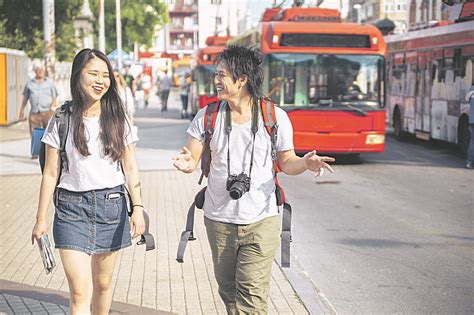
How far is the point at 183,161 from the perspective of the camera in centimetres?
485

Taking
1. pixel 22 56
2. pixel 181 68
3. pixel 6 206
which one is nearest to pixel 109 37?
pixel 181 68

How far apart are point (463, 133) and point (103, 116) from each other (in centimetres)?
1435

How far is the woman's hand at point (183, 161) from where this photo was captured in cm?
482

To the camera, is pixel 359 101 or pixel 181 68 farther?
pixel 181 68

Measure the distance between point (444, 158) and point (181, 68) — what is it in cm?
7145

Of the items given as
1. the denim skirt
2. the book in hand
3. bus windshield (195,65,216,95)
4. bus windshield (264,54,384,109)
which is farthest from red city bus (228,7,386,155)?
the denim skirt

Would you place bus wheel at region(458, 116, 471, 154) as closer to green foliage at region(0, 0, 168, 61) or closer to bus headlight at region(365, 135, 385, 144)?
bus headlight at region(365, 135, 385, 144)

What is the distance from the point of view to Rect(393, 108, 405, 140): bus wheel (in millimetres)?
24016

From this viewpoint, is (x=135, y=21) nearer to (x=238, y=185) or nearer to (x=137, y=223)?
(x=137, y=223)

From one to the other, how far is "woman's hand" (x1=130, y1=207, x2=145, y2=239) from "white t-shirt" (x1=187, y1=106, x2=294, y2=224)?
0.41m

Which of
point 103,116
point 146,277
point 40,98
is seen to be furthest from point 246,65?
point 40,98

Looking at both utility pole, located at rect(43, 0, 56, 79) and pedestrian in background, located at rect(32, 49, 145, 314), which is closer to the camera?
pedestrian in background, located at rect(32, 49, 145, 314)

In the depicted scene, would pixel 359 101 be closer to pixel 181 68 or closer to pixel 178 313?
pixel 178 313

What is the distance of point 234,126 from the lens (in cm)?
485
